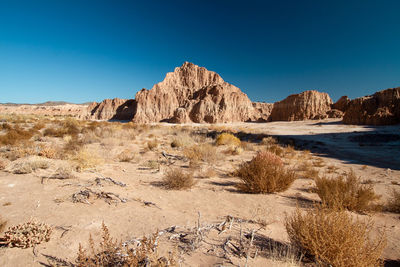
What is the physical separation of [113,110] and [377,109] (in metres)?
81.1

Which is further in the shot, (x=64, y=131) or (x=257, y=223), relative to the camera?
(x=64, y=131)

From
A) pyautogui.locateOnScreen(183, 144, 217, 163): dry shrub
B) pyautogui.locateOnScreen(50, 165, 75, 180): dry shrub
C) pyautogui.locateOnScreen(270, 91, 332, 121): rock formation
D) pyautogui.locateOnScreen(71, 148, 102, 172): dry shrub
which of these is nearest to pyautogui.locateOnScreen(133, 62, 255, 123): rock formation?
pyautogui.locateOnScreen(270, 91, 332, 121): rock formation

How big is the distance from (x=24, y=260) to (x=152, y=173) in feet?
13.4

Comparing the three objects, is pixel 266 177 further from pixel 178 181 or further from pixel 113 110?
pixel 113 110

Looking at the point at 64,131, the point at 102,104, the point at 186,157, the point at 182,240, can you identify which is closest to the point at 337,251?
the point at 182,240

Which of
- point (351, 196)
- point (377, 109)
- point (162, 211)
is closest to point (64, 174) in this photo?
point (162, 211)

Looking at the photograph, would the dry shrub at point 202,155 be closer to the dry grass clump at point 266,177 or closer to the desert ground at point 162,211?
the desert ground at point 162,211

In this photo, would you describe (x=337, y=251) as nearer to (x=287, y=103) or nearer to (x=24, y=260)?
(x=24, y=260)

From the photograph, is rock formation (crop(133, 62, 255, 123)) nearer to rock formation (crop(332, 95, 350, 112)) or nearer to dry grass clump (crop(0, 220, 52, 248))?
rock formation (crop(332, 95, 350, 112))

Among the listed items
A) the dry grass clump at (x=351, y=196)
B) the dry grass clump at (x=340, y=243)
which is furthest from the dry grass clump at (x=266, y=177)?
the dry grass clump at (x=340, y=243)

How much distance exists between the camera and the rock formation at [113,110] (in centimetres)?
7038

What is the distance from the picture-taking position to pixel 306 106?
176 feet

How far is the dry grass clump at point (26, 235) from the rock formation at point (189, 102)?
56293 mm

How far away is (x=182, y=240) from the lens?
2.53 m
